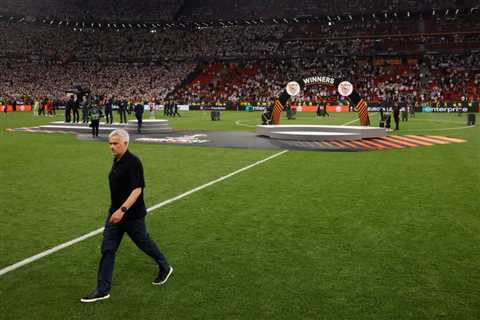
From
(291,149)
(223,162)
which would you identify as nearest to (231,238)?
(223,162)

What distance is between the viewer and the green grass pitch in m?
5.58

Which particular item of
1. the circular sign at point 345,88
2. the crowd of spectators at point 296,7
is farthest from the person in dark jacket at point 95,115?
the crowd of spectators at point 296,7

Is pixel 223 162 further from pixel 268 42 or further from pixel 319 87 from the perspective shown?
pixel 268 42

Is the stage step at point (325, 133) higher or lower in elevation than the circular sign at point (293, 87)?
lower

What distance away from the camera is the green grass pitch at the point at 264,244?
5578 mm

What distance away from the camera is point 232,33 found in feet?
276

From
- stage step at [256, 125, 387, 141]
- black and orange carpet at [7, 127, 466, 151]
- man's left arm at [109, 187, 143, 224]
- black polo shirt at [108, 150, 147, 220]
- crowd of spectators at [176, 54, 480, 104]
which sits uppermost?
crowd of spectators at [176, 54, 480, 104]

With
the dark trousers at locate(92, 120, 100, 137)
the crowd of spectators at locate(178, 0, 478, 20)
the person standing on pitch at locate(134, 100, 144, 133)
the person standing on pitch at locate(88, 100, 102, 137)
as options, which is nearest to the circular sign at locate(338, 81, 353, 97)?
the person standing on pitch at locate(134, 100, 144, 133)

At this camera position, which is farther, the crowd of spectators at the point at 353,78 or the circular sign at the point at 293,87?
the crowd of spectators at the point at 353,78

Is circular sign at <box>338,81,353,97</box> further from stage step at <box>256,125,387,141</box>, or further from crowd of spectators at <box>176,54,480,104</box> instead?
crowd of spectators at <box>176,54,480,104</box>

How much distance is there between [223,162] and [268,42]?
6576 centimetres

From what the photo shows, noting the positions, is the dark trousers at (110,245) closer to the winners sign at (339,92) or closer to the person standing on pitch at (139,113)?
the person standing on pitch at (139,113)

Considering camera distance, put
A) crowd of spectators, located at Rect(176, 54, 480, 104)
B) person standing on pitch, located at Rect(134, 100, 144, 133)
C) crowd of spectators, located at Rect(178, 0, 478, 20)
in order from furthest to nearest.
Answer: crowd of spectators, located at Rect(178, 0, 478, 20)
crowd of spectators, located at Rect(176, 54, 480, 104)
person standing on pitch, located at Rect(134, 100, 144, 133)

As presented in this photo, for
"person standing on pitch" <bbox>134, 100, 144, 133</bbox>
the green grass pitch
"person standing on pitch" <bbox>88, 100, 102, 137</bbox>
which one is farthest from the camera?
"person standing on pitch" <bbox>134, 100, 144, 133</bbox>
